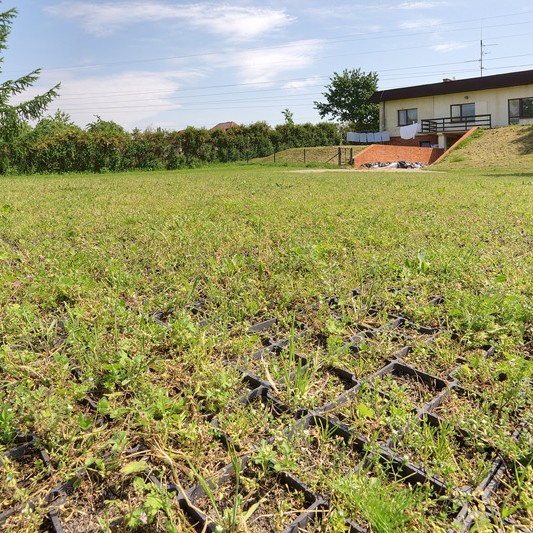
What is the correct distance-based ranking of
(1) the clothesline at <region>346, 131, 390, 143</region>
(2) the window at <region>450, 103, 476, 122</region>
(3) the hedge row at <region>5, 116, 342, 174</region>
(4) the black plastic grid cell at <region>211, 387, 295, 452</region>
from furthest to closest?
(1) the clothesline at <region>346, 131, 390, 143</region> → (2) the window at <region>450, 103, 476, 122</region> → (3) the hedge row at <region>5, 116, 342, 174</region> → (4) the black plastic grid cell at <region>211, 387, 295, 452</region>

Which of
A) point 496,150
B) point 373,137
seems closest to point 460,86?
point 373,137

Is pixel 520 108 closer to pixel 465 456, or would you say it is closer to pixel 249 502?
pixel 465 456

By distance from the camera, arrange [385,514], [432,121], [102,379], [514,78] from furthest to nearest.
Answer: [432,121] → [514,78] → [102,379] → [385,514]

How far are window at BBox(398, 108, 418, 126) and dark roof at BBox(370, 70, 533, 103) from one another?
1.26 meters

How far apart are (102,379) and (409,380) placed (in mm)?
1360

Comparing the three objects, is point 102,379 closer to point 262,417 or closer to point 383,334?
point 262,417

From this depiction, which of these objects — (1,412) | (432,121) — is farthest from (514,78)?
(1,412)

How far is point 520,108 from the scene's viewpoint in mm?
36812

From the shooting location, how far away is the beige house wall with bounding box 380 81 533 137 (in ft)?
121

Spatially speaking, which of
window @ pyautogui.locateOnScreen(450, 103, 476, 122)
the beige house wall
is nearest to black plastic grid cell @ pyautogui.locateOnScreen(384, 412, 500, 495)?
window @ pyautogui.locateOnScreen(450, 103, 476, 122)

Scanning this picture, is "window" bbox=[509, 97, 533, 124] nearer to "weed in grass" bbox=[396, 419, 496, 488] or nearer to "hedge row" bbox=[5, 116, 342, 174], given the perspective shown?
"hedge row" bbox=[5, 116, 342, 174]

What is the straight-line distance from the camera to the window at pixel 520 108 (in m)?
36.6

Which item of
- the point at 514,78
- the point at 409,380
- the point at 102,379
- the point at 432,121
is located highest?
the point at 514,78

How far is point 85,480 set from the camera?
1.52 metres
